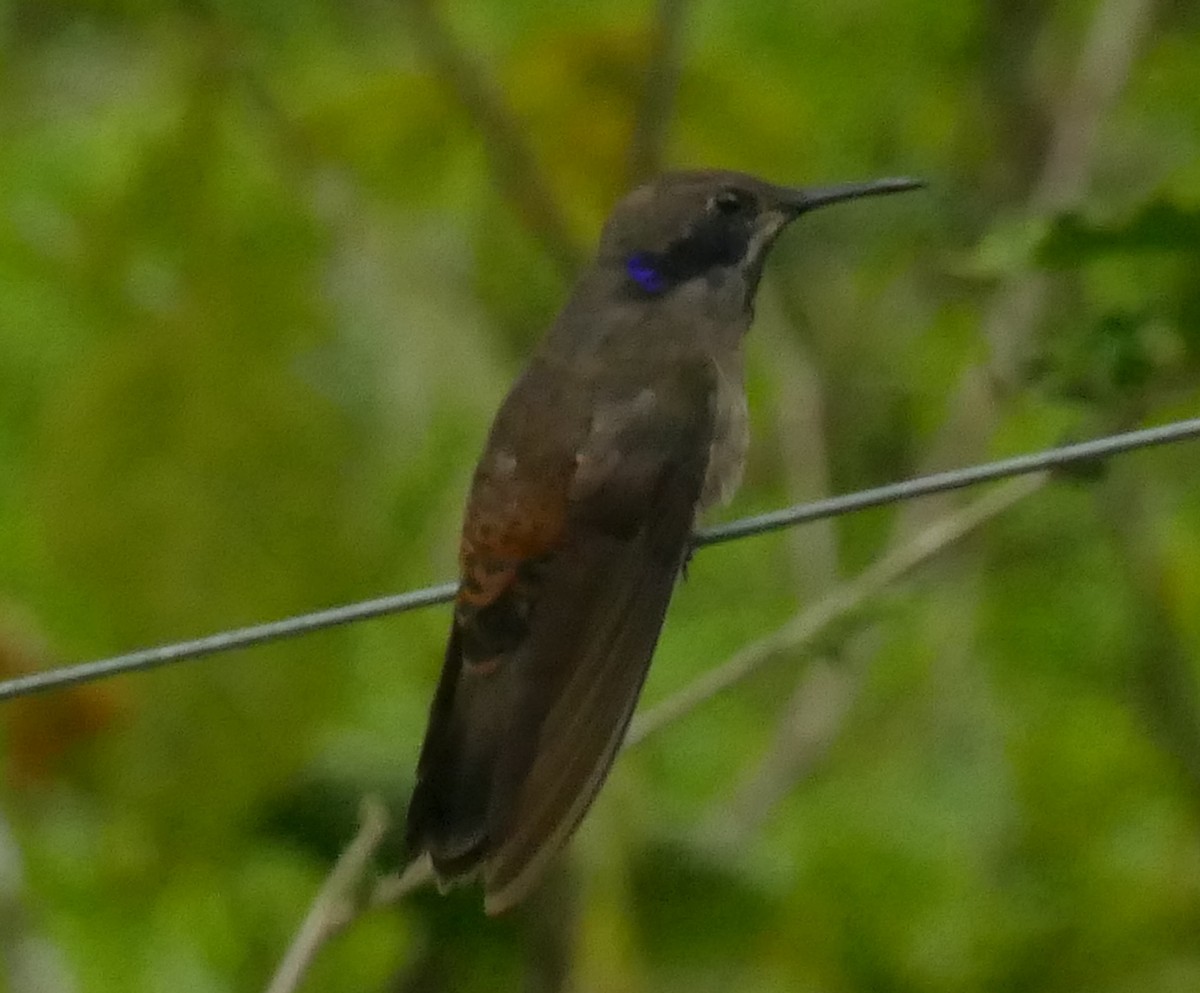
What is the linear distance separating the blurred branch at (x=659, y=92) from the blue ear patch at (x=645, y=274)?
148 millimetres

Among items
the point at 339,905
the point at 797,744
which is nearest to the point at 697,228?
the point at 797,744

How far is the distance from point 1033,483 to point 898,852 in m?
0.93

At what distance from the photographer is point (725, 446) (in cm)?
239

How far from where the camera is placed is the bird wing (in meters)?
1.96

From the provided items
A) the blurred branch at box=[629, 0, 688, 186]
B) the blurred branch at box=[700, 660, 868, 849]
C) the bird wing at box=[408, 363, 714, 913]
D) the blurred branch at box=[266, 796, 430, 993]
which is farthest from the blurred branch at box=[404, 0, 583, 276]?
the blurred branch at box=[266, 796, 430, 993]

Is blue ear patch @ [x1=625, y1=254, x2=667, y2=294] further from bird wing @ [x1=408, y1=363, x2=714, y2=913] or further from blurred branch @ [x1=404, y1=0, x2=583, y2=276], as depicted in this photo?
bird wing @ [x1=408, y1=363, x2=714, y2=913]

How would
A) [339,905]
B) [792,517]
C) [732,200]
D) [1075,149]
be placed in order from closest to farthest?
[792,517]
[339,905]
[732,200]
[1075,149]

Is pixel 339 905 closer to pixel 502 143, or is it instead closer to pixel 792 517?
pixel 792 517

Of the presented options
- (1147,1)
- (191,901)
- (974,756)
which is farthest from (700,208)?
(974,756)

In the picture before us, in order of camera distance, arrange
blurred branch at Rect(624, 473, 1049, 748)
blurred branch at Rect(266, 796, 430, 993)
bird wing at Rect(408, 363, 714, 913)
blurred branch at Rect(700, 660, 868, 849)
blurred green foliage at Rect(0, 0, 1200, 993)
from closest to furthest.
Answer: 1. blurred branch at Rect(266, 796, 430, 993)
2. bird wing at Rect(408, 363, 714, 913)
3. blurred branch at Rect(624, 473, 1049, 748)
4. blurred green foliage at Rect(0, 0, 1200, 993)
5. blurred branch at Rect(700, 660, 868, 849)

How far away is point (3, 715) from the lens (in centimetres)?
258

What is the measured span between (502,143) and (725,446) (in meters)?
0.47

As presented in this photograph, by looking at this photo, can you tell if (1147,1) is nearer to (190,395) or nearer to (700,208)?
(700,208)

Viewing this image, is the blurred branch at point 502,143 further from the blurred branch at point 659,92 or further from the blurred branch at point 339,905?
the blurred branch at point 339,905
